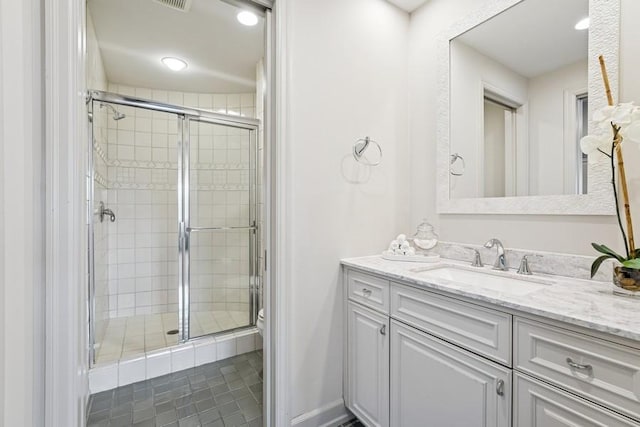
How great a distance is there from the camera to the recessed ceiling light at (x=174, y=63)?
2.57 m

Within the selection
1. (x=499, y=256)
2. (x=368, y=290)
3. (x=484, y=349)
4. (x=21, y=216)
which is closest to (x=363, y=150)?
(x=368, y=290)

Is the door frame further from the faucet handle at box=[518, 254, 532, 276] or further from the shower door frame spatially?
the faucet handle at box=[518, 254, 532, 276]

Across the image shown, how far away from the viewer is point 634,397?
690mm

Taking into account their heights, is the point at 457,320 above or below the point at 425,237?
below

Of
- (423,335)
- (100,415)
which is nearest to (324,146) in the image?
(423,335)

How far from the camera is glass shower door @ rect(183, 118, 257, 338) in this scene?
2.66 meters

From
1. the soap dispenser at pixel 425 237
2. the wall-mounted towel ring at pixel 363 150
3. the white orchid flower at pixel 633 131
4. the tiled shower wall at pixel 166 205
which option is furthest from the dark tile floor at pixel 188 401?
the white orchid flower at pixel 633 131

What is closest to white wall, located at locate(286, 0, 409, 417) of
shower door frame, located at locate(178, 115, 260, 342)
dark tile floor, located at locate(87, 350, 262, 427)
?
dark tile floor, located at locate(87, 350, 262, 427)

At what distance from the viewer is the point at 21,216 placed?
746 millimetres

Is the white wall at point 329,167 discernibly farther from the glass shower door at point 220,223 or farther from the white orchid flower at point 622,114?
the glass shower door at point 220,223

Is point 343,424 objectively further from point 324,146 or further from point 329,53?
point 329,53

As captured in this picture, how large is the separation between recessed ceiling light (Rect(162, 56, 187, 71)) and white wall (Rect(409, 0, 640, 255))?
6.58ft

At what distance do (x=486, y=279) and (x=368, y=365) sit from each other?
72 centimetres

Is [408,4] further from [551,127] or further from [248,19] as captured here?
[551,127]
